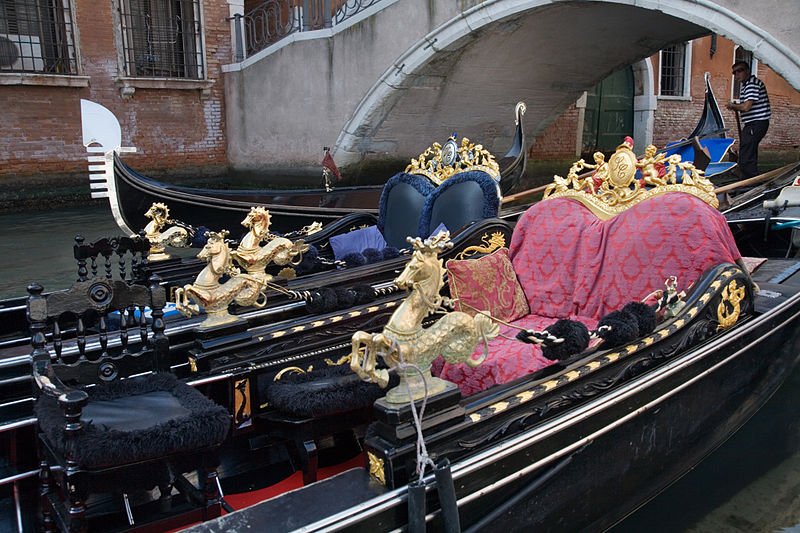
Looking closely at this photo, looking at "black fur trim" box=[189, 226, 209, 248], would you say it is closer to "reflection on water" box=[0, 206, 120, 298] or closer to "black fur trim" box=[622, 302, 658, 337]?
"reflection on water" box=[0, 206, 120, 298]

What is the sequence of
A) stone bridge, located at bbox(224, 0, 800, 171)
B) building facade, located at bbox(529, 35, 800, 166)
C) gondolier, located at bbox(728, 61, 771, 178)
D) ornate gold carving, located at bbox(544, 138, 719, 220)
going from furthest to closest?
building facade, located at bbox(529, 35, 800, 166), stone bridge, located at bbox(224, 0, 800, 171), gondolier, located at bbox(728, 61, 771, 178), ornate gold carving, located at bbox(544, 138, 719, 220)

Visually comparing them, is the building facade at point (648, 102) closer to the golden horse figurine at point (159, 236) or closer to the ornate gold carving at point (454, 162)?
the ornate gold carving at point (454, 162)

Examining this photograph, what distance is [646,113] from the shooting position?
9.32 meters

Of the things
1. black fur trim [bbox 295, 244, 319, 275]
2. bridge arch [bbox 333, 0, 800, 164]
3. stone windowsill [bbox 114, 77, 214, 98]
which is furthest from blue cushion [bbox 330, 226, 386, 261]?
stone windowsill [bbox 114, 77, 214, 98]

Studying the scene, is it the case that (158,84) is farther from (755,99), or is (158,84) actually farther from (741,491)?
Result: (741,491)

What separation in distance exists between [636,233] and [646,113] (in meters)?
8.22

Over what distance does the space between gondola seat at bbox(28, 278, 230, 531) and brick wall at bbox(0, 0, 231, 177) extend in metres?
5.53

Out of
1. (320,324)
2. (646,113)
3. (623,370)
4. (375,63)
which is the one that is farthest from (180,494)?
(646,113)

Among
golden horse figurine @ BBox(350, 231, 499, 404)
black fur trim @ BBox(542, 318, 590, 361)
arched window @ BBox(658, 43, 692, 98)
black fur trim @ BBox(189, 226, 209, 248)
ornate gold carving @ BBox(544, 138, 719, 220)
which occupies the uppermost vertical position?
arched window @ BBox(658, 43, 692, 98)

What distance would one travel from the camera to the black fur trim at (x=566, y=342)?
4.36 feet

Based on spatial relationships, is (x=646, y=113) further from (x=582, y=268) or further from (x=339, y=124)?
(x=582, y=268)

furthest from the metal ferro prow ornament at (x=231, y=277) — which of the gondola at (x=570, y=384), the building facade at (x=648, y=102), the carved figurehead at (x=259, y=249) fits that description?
the building facade at (x=648, y=102)

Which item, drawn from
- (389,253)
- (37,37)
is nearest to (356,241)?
(389,253)

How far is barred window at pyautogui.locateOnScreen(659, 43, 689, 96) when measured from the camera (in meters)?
9.53
